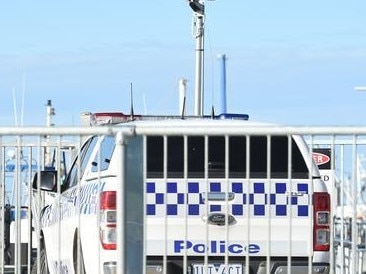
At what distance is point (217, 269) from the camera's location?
8289 mm

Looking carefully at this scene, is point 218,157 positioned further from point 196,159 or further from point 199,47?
point 199,47

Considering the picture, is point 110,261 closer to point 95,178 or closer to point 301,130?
point 95,178

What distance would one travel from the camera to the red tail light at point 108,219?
26.7ft

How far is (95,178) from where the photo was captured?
8.62 metres

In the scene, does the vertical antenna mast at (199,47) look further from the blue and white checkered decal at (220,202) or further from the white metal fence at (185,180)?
the blue and white checkered decal at (220,202)

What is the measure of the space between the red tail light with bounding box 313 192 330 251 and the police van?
15cm

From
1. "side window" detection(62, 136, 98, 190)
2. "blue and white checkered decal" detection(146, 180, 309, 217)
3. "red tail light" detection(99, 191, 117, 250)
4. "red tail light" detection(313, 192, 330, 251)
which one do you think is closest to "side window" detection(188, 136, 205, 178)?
"blue and white checkered decal" detection(146, 180, 309, 217)

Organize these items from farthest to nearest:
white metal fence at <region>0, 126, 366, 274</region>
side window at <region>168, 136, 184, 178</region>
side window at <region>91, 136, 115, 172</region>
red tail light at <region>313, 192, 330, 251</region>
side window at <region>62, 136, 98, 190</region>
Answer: side window at <region>62, 136, 98, 190</region> < red tail light at <region>313, 192, 330, 251</region> < side window at <region>91, 136, 115, 172</region> < side window at <region>168, 136, 184, 178</region> < white metal fence at <region>0, 126, 366, 274</region>

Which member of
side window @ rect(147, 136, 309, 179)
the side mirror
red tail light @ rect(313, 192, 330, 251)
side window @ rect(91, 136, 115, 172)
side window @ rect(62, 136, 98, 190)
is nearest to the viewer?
side window @ rect(147, 136, 309, 179)

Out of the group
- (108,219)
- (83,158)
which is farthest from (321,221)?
(83,158)

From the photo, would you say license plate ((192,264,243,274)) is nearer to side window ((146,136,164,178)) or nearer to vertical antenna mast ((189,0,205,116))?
side window ((146,136,164,178))

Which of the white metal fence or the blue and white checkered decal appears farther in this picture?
the blue and white checkered decal

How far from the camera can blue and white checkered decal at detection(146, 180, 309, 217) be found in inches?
317

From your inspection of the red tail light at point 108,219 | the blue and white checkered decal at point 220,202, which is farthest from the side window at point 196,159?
the red tail light at point 108,219
